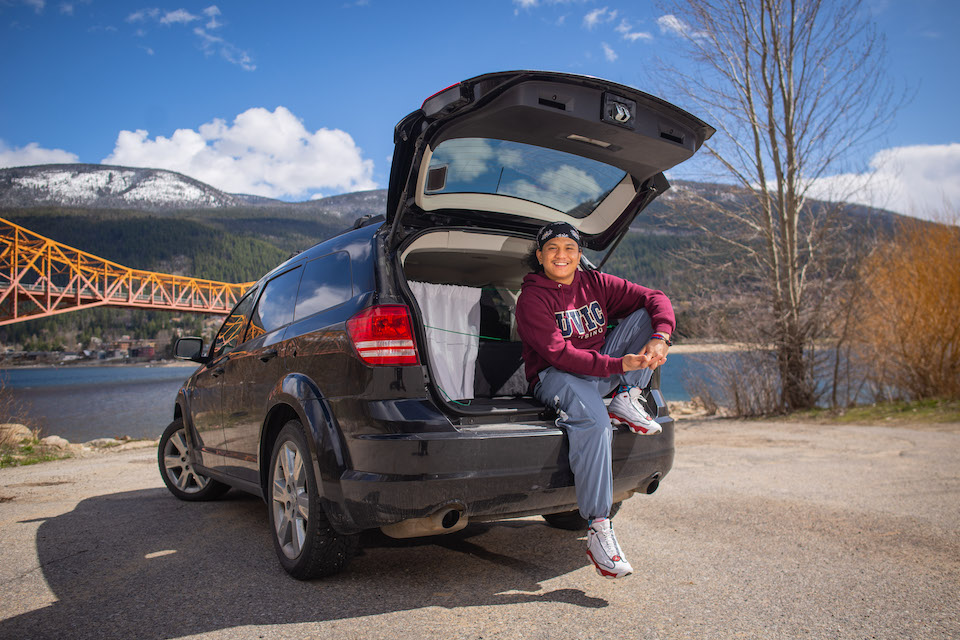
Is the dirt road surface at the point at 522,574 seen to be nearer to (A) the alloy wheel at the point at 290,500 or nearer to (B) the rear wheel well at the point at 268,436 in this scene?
(A) the alloy wheel at the point at 290,500

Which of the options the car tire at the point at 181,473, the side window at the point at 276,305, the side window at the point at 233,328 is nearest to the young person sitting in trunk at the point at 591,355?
the side window at the point at 276,305

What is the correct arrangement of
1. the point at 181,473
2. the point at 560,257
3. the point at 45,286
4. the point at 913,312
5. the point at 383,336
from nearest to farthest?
the point at 383,336 → the point at 560,257 → the point at 181,473 → the point at 913,312 → the point at 45,286

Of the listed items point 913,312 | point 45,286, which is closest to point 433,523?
point 913,312

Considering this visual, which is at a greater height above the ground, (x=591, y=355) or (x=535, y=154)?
(x=535, y=154)

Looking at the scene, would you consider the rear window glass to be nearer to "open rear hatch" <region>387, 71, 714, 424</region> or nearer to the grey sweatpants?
"open rear hatch" <region>387, 71, 714, 424</region>

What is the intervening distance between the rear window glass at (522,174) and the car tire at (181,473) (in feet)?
10.2

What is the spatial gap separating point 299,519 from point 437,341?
3.94 feet

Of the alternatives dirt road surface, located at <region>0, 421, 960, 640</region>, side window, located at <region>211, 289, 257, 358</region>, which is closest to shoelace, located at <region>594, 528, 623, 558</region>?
dirt road surface, located at <region>0, 421, 960, 640</region>

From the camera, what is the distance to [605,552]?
8.69 ft

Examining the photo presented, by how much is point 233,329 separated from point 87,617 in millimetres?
2167

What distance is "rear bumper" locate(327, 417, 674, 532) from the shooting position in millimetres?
2404

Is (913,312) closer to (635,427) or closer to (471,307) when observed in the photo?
(471,307)

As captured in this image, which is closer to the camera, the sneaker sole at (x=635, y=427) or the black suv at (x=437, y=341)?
the black suv at (x=437, y=341)

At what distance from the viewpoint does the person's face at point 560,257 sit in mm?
3131
